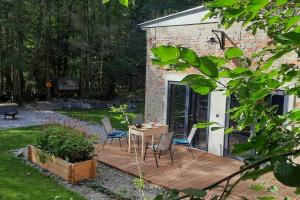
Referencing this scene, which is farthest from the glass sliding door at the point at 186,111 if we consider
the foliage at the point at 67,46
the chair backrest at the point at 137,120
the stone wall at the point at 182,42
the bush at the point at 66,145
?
the foliage at the point at 67,46

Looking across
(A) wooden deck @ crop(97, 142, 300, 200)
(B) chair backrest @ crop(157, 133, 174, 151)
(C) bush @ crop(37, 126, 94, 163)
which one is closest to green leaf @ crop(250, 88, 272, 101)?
(A) wooden deck @ crop(97, 142, 300, 200)

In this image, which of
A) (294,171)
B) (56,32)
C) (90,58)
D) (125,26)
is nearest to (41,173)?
(294,171)

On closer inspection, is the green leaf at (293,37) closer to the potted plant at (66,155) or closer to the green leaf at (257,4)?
the green leaf at (257,4)

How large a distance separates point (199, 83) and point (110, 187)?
6.75 meters

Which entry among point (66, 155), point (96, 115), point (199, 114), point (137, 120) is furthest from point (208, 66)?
point (96, 115)

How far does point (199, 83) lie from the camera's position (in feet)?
2.50

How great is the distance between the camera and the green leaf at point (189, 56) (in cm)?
63

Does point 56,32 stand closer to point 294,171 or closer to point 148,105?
point 148,105

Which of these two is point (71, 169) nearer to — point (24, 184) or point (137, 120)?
point (24, 184)

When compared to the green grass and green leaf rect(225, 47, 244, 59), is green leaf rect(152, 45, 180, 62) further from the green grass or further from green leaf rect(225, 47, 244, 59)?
the green grass

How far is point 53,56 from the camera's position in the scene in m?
23.7

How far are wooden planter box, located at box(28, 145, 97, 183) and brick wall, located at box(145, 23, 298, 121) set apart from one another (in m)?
3.26

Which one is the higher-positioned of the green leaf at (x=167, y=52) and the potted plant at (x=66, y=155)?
the green leaf at (x=167, y=52)

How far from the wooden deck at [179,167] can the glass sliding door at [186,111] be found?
23.0 inches
